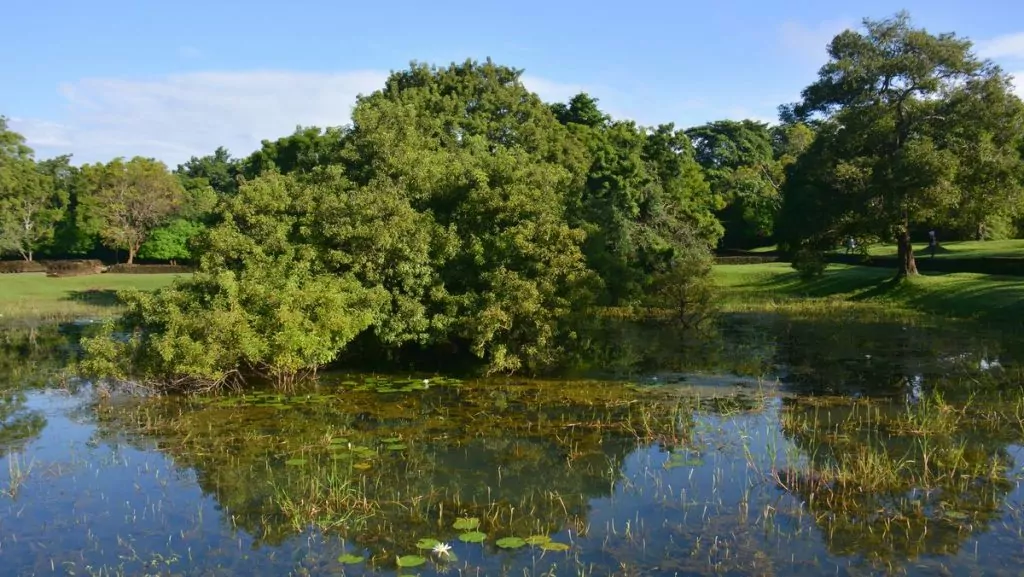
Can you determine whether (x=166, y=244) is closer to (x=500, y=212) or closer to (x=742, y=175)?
(x=742, y=175)

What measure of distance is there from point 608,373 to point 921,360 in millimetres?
9236

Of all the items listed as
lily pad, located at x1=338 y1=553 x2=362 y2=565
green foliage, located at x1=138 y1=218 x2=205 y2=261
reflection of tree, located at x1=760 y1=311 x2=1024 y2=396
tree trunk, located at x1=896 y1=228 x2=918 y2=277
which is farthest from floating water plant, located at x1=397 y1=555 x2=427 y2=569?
green foliage, located at x1=138 y1=218 x2=205 y2=261

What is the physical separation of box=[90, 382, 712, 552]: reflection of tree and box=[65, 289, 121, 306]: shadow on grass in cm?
2876

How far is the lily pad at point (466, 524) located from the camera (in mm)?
10945

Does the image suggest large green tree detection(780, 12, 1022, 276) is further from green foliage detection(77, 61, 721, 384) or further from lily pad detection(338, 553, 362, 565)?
lily pad detection(338, 553, 362, 565)

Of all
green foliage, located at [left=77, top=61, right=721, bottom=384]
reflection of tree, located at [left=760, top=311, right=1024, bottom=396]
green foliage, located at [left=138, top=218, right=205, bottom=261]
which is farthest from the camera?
green foliage, located at [left=138, top=218, right=205, bottom=261]

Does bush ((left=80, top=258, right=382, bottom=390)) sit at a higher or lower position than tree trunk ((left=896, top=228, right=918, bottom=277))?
lower

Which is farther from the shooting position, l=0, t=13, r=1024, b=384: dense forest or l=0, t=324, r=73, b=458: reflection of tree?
l=0, t=13, r=1024, b=384: dense forest

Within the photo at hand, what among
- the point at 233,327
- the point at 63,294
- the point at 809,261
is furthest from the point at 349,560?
the point at 63,294

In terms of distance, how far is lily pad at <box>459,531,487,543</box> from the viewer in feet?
34.5

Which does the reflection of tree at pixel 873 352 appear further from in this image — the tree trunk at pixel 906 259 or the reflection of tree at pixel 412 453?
the tree trunk at pixel 906 259

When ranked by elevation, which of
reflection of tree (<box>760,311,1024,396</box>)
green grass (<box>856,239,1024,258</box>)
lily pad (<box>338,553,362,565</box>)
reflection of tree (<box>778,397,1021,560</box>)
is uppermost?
green grass (<box>856,239,1024,258</box>)

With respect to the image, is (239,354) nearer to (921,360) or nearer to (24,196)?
(921,360)

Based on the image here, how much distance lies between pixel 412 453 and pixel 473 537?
14.5 feet
